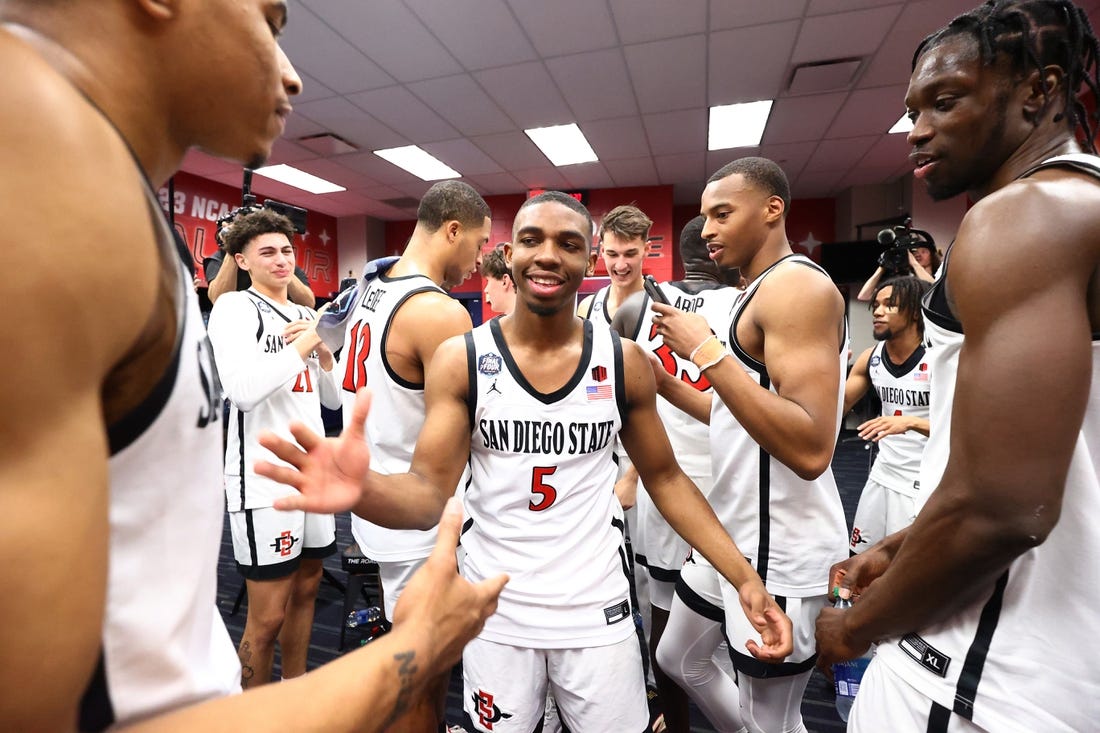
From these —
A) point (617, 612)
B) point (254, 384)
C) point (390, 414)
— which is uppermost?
point (254, 384)

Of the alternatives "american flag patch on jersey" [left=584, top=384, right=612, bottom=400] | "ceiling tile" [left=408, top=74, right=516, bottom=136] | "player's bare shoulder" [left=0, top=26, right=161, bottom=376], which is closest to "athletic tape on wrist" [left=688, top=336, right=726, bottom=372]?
"american flag patch on jersey" [left=584, top=384, right=612, bottom=400]

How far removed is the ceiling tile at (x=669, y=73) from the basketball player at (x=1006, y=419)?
3761 millimetres

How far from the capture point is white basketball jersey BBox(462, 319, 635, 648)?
4.36 ft

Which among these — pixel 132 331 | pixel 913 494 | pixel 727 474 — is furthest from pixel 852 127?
pixel 132 331

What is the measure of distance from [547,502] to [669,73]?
14.9 ft

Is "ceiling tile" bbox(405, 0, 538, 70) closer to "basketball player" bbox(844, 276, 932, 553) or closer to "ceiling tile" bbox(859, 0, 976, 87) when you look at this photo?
"ceiling tile" bbox(859, 0, 976, 87)

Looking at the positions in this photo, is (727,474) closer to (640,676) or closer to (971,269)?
(640,676)

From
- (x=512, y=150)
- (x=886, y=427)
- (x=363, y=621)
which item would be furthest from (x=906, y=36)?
(x=363, y=621)

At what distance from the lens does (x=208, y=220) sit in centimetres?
776

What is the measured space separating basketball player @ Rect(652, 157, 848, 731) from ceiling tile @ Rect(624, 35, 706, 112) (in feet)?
11.1

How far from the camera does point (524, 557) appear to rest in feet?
4.51

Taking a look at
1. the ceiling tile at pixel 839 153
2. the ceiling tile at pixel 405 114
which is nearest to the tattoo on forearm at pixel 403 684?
the ceiling tile at pixel 405 114

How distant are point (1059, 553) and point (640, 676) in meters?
A: 0.92

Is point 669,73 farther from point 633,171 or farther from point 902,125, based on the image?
point 902,125
